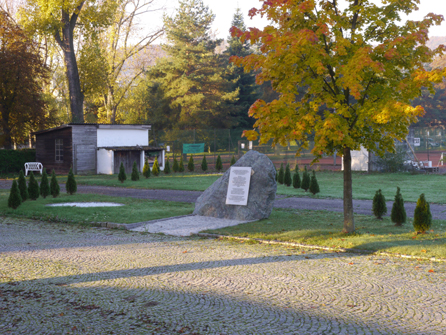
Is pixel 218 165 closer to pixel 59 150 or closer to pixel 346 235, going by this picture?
pixel 59 150

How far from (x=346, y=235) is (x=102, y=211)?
26.5 feet

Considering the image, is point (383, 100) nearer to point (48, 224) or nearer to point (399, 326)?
point (399, 326)

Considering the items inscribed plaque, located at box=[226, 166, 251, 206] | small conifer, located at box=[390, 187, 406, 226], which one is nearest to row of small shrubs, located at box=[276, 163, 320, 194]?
inscribed plaque, located at box=[226, 166, 251, 206]

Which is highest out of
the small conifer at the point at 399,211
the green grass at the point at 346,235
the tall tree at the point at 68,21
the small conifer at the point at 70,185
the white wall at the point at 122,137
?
the tall tree at the point at 68,21

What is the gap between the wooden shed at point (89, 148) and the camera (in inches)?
1337

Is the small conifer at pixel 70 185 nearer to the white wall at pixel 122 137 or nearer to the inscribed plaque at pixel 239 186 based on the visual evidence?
the inscribed plaque at pixel 239 186

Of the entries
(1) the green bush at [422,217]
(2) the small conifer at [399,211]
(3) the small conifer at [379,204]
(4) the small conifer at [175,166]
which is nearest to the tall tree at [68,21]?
(4) the small conifer at [175,166]

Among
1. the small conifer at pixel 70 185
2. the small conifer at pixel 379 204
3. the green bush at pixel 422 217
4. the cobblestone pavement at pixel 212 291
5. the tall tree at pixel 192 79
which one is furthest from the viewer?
the tall tree at pixel 192 79

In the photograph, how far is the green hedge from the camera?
110 ft

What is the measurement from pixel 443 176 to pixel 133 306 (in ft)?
90.3

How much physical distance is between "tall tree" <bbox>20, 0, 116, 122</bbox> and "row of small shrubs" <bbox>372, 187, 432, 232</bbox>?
30953 millimetres

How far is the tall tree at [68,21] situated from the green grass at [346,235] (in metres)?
29.9

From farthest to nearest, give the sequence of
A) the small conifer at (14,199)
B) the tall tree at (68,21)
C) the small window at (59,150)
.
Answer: the tall tree at (68,21) < the small window at (59,150) < the small conifer at (14,199)

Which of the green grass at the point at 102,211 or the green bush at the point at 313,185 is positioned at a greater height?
the green bush at the point at 313,185
